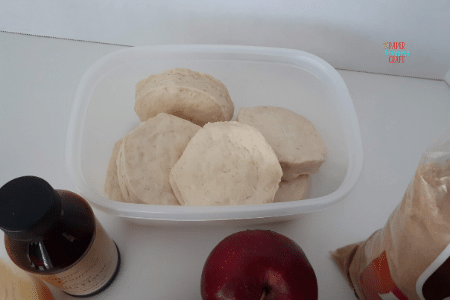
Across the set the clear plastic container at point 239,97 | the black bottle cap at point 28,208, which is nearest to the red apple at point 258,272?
the clear plastic container at point 239,97

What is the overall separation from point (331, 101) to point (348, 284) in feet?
A: 1.22

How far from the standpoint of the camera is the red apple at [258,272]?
431 mm

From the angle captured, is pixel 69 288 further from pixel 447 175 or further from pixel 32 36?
pixel 32 36

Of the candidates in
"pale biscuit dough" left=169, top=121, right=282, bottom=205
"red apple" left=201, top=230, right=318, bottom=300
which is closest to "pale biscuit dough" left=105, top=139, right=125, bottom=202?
"pale biscuit dough" left=169, top=121, right=282, bottom=205

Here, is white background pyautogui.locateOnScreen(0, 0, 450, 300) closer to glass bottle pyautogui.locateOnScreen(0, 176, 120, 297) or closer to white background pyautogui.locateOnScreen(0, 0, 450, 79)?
white background pyautogui.locateOnScreen(0, 0, 450, 79)

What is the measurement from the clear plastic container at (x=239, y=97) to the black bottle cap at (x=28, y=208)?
0.53ft

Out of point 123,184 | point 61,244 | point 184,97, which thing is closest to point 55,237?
point 61,244

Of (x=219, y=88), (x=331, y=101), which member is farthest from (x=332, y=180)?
(x=219, y=88)

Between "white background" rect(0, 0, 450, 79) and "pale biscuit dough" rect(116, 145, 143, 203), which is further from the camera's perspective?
"white background" rect(0, 0, 450, 79)

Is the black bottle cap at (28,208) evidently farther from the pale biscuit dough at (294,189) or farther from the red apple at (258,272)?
the pale biscuit dough at (294,189)

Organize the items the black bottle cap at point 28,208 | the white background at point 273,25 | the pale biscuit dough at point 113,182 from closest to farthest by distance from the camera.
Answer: the black bottle cap at point 28,208
the pale biscuit dough at point 113,182
the white background at point 273,25

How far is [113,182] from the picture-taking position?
61 cm

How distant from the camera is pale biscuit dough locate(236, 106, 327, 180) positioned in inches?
24.5

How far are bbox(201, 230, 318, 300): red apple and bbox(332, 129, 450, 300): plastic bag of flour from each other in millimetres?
104
